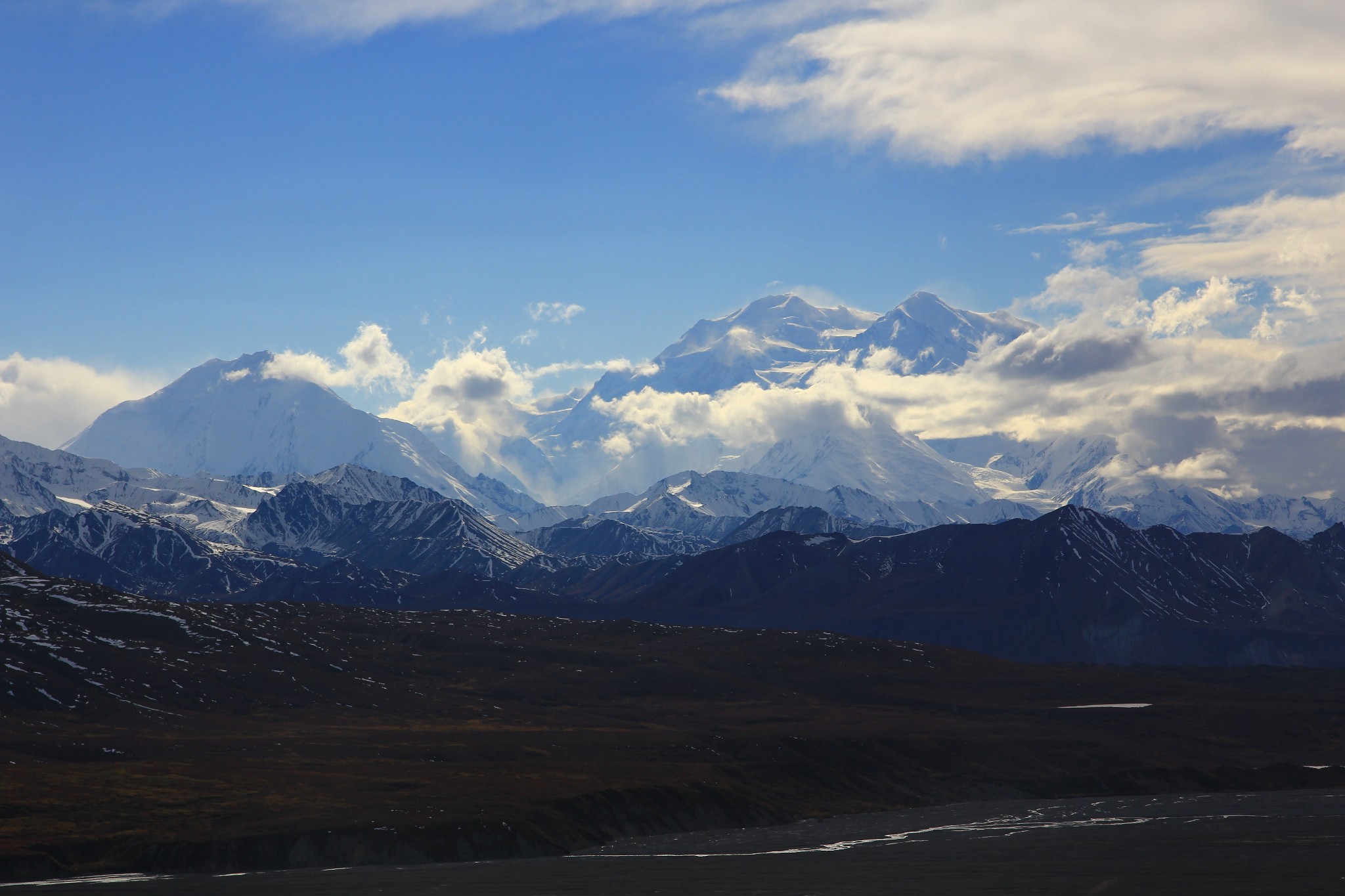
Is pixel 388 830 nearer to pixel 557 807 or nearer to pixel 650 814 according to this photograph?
pixel 557 807

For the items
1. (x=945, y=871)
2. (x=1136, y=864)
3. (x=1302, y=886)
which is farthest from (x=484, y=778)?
(x=1302, y=886)

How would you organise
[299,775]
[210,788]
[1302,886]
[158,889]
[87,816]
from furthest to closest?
1. [299,775]
2. [210,788]
3. [87,816]
4. [158,889]
5. [1302,886]

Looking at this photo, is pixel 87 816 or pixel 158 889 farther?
pixel 87 816

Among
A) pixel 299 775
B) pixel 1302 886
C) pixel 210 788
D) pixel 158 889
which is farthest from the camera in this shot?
pixel 299 775

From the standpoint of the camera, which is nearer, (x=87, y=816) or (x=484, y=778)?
(x=87, y=816)

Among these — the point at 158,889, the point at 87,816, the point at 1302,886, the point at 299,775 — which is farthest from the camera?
the point at 299,775

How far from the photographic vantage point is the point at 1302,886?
130000 millimetres

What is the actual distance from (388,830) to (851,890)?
6023 cm

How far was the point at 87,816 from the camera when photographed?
164750mm

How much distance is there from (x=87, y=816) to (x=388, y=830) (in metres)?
34.5

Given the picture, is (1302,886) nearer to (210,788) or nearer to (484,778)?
(484,778)

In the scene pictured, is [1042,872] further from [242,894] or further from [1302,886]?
[242,894]

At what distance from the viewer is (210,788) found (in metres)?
182

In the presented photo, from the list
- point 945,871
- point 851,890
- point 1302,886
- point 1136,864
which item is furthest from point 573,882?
point 1302,886
